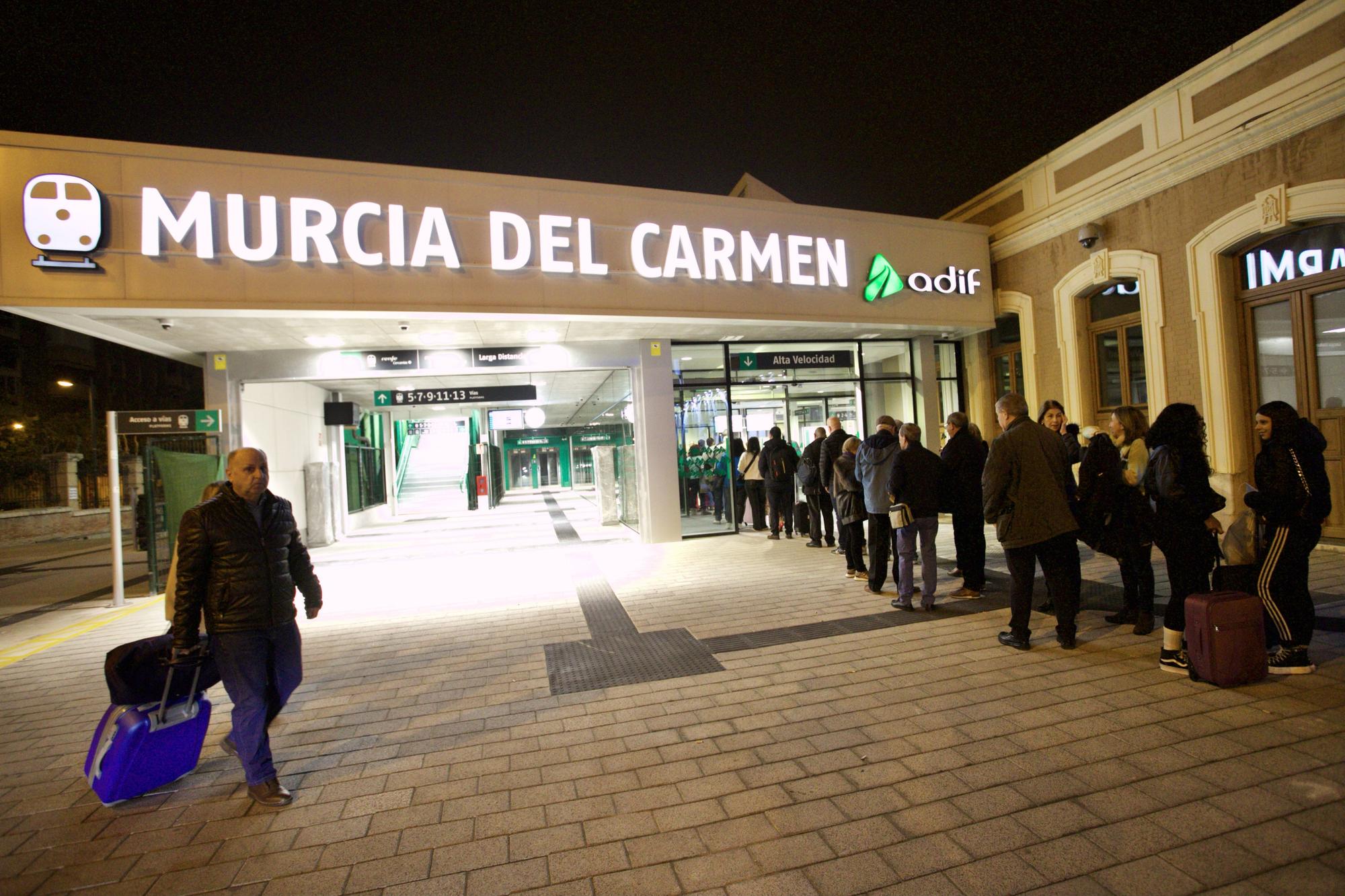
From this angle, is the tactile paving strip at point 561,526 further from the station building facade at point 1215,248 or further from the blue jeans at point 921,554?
the station building facade at point 1215,248

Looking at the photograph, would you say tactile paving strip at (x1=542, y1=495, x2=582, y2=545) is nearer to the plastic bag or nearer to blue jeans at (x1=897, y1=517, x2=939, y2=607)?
blue jeans at (x1=897, y1=517, x2=939, y2=607)

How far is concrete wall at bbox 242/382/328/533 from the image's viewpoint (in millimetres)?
→ 11375

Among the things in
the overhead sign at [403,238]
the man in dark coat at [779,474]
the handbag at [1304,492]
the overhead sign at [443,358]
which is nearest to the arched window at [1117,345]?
the overhead sign at [403,238]

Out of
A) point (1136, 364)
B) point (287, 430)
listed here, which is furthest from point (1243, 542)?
point (287, 430)

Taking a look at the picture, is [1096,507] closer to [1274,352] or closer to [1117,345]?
[1274,352]

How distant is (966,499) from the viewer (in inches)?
Answer: 252

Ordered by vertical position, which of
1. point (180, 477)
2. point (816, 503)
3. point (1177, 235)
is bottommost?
point (816, 503)

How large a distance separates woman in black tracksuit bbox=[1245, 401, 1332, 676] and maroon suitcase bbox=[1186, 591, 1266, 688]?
0.26 meters

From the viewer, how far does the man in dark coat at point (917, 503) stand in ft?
19.3

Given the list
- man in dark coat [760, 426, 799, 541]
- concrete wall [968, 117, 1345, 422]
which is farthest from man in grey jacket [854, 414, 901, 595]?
concrete wall [968, 117, 1345, 422]

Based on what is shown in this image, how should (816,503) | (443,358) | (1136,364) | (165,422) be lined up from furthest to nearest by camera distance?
(443,358) < (1136,364) < (816,503) < (165,422)

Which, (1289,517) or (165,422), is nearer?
(1289,517)

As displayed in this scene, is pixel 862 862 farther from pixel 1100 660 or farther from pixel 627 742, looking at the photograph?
pixel 1100 660

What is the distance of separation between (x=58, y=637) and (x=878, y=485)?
8.51 meters
